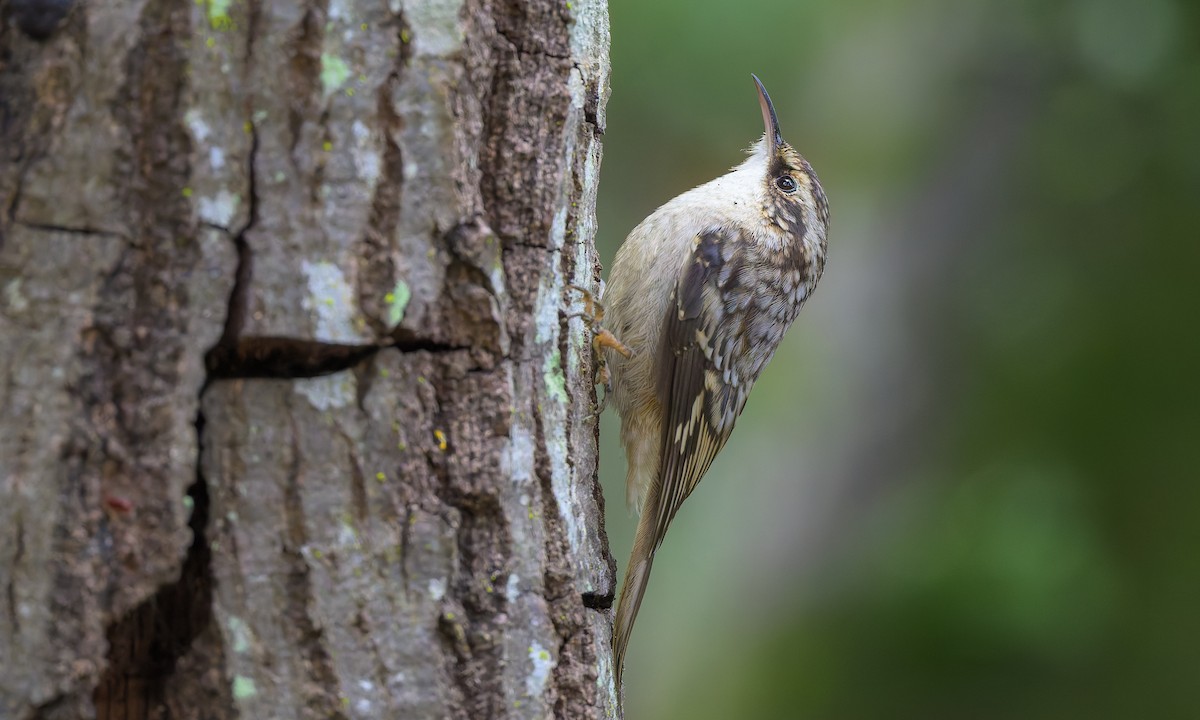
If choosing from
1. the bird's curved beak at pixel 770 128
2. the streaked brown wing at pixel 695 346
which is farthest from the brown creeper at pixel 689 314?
the bird's curved beak at pixel 770 128

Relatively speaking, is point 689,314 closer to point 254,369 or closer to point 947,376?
point 254,369

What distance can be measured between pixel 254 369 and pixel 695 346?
1904mm

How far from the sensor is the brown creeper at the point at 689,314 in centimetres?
303

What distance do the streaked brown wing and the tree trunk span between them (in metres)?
1.54

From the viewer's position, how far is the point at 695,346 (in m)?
3.07

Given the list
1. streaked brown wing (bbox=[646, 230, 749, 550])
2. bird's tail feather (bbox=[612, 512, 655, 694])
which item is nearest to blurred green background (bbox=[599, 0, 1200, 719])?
streaked brown wing (bbox=[646, 230, 749, 550])

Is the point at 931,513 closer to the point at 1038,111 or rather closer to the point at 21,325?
the point at 1038,111

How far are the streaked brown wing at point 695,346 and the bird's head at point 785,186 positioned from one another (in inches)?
10.4

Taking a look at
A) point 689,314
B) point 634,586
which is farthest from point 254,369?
point 689,314

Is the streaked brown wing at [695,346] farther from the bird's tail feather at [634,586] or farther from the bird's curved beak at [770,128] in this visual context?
the bird's curved beak at [770,128]

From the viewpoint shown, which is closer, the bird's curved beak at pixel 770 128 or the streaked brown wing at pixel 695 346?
the streaked brown wing at pixel 695 346

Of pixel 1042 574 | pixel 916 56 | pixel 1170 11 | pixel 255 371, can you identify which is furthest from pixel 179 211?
pixel 916 56

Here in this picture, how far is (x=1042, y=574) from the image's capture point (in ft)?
13.6

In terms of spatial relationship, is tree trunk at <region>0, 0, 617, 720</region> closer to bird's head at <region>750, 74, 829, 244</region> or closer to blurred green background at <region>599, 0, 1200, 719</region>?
bird's head at <region>750, 74, 829, 244</region>
